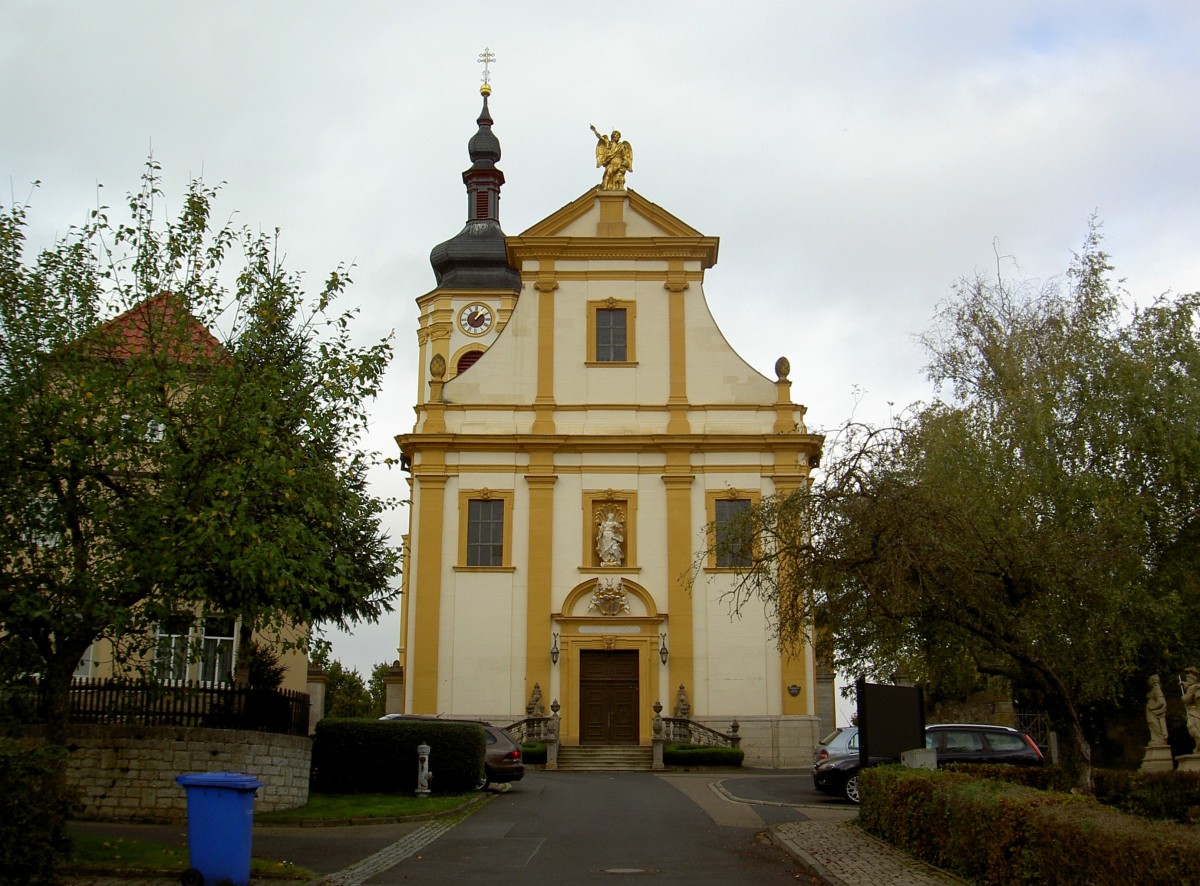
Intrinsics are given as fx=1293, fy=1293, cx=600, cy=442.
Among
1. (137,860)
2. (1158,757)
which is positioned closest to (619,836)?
(137,860)

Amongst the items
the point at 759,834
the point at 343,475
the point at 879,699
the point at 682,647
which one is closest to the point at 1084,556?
the point at 879,699

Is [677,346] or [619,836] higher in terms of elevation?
[677,346]

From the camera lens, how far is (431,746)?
23.1 metres

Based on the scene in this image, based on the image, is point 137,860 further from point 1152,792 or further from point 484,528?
point 484,528

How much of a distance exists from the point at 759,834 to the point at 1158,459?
1168 cm

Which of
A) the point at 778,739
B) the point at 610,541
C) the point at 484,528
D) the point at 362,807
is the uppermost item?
the point at 484,528

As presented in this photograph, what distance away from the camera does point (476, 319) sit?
52.6 meters

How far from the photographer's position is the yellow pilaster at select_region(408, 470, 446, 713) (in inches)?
1453

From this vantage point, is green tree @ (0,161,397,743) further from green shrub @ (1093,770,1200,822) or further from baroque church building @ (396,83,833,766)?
baroque church building @ (396,83,833,766)

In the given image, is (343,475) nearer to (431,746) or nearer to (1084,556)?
(431,746)

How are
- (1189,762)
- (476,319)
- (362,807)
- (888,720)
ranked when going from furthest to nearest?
(476,319) < (1189,762) < (362,807) < (888,720)

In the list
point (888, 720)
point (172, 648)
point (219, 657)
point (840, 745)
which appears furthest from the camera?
point (219, 657)

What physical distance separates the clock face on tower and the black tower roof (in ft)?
3.75

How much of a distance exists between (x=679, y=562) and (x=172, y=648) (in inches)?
888
